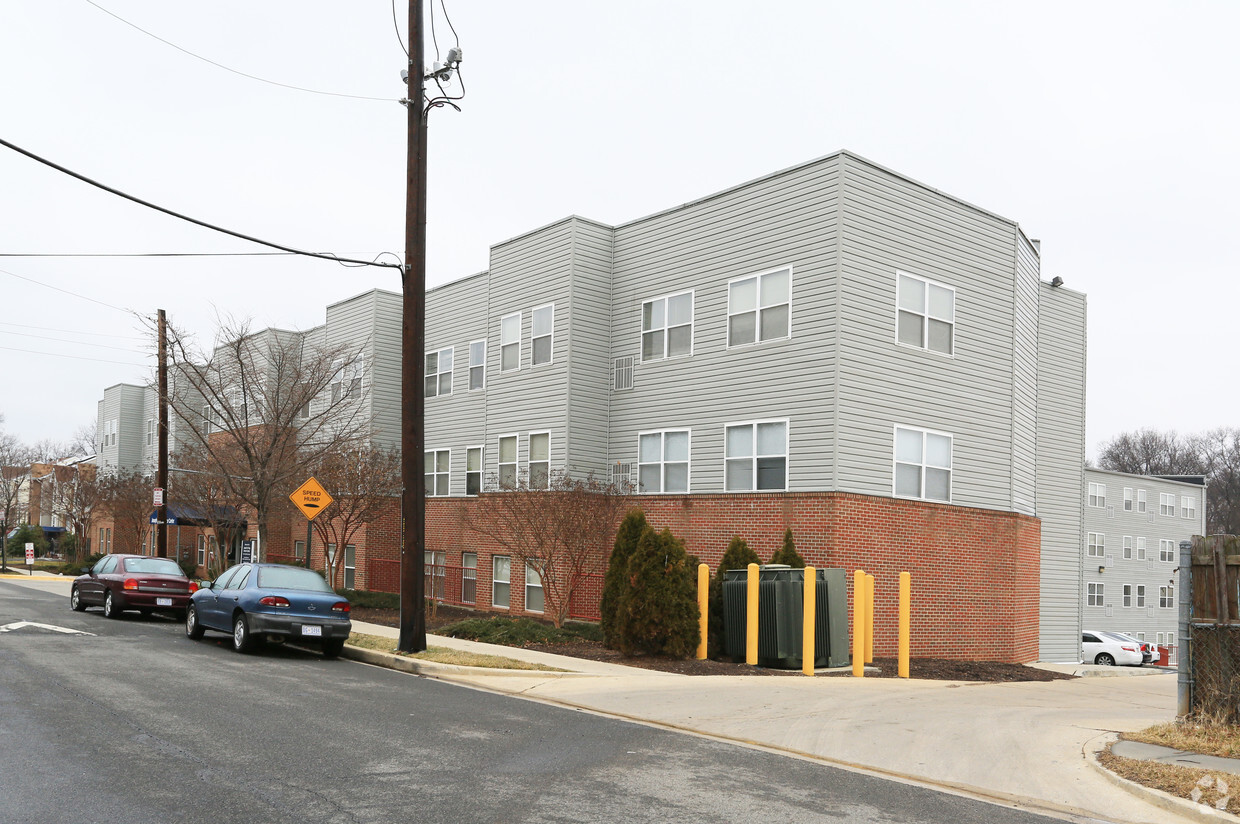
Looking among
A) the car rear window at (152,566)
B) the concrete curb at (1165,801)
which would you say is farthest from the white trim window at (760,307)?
the car rear window at (152,566)

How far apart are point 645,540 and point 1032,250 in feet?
47.0

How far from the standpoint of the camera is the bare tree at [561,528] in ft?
73.0

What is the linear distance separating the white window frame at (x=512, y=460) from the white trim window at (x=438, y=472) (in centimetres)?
337

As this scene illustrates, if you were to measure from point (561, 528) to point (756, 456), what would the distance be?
14.4ft

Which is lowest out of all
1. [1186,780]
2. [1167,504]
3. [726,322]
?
[1186,780]

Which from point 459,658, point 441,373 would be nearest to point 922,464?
point 459,658

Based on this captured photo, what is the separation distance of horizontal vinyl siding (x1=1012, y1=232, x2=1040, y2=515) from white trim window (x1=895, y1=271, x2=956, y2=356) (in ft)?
7.85

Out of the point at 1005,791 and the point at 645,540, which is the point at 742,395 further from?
the point at 1005,791

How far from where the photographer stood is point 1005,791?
27.2 feet

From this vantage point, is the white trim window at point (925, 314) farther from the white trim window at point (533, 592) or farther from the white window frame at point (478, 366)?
the white window frame at point (478, 366)

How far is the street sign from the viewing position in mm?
18781

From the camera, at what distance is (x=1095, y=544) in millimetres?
50031

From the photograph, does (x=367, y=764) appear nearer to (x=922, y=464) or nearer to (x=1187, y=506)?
(x=922, y=464)

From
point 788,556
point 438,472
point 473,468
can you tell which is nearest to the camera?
point 788,556
